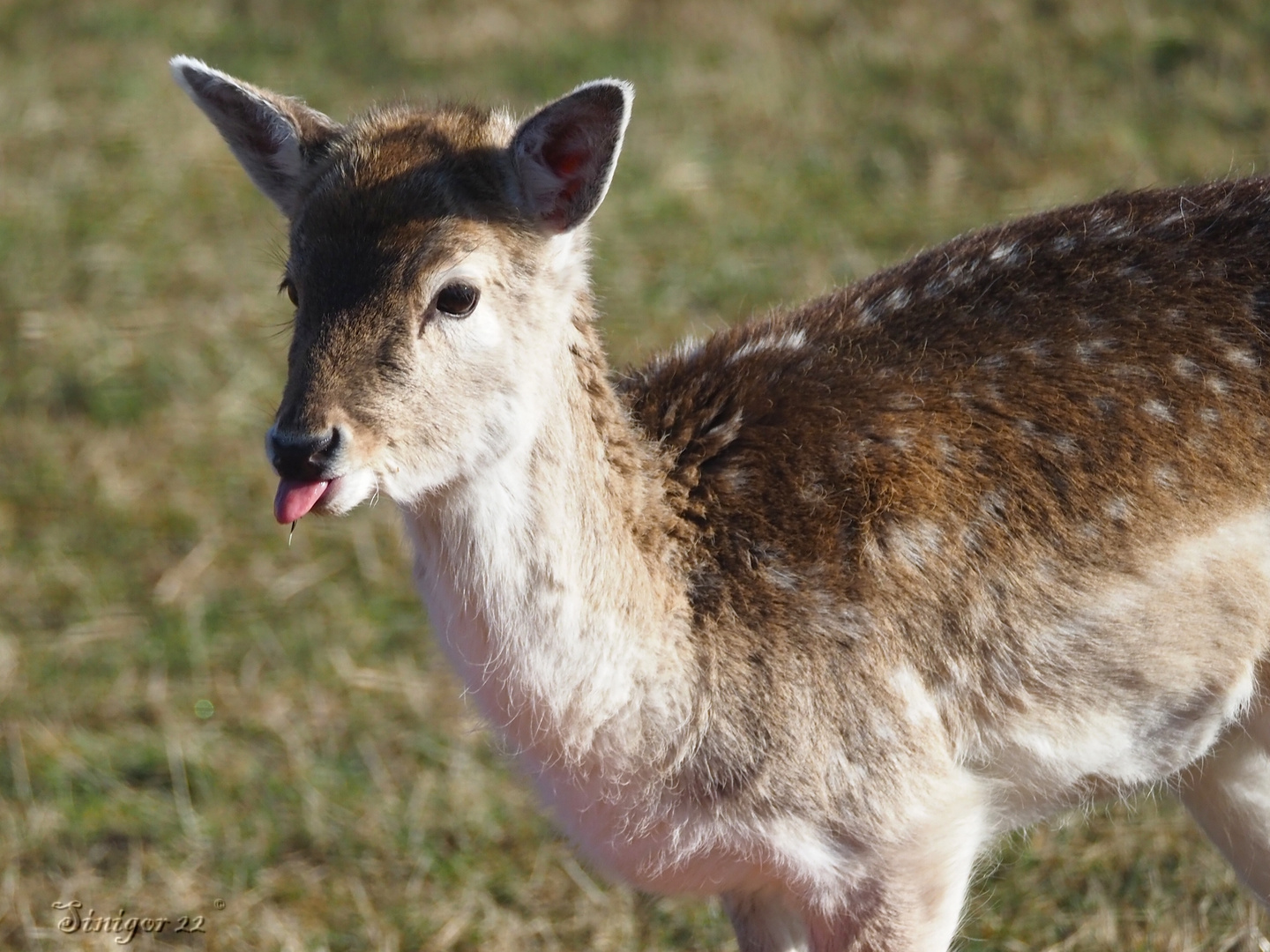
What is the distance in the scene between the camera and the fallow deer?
3.42m

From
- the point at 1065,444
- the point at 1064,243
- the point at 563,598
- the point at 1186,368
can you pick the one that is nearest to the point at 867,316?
the point at 1064,243

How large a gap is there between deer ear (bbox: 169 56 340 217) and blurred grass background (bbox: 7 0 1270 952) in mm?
694

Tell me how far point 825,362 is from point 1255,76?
563 centimetres

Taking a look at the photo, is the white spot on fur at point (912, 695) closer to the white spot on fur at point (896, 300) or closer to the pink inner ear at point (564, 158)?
the white spot on fur at point (896, 300)

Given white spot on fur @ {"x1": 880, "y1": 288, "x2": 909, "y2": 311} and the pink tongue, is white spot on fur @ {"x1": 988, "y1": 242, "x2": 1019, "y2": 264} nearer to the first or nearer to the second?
white spot on fur @ {"x1": 880, "y1": 288, "x2": 909, "y2": 311}

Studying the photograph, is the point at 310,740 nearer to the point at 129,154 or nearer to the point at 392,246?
the point at 392,246

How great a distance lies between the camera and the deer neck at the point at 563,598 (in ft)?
11.4

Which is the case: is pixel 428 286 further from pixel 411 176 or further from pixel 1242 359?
pixel 1242 359

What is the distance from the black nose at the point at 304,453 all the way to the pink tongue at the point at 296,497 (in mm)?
16

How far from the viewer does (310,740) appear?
556 centimetres

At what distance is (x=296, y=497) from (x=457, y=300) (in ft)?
1.77

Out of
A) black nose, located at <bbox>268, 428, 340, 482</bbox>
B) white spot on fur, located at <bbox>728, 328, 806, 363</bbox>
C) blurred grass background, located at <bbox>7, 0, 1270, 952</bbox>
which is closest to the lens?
black nose, located at <bbox>268, 428, 340, 482</bbox>

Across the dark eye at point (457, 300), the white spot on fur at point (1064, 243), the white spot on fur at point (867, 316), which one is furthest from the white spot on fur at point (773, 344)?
Answer: the dark eye at point (457, 300)
